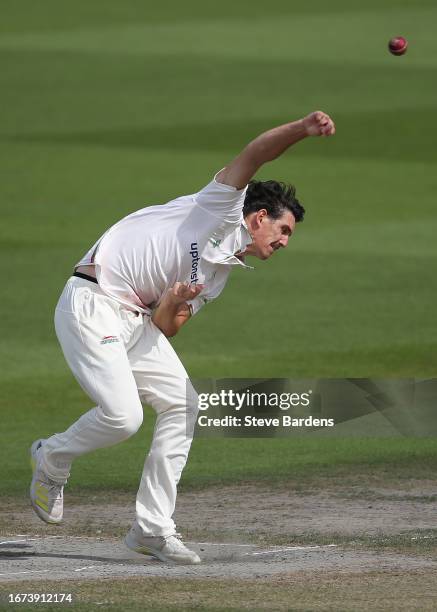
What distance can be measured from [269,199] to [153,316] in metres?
0.79

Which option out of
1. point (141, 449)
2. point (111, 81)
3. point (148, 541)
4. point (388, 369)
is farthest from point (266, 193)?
point (111, 81)

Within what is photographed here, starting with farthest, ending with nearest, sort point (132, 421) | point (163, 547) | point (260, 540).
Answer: point (260, 540)
point (163, 547)
point (132, 421)

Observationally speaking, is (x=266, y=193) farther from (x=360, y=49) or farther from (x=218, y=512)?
(x=360, y=49)

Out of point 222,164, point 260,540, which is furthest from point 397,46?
point 222,164

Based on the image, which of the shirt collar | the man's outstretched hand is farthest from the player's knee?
the man's outstretched hand

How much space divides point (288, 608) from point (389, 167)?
1776cm

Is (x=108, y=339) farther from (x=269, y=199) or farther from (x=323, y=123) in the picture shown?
(x=323, y=123)

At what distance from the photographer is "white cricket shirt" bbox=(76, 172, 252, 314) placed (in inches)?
277

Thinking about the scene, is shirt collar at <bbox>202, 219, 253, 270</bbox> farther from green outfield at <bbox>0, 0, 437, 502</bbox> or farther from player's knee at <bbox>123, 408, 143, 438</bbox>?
green outfield at <bbox>0, 0, 437, 502</bbox>

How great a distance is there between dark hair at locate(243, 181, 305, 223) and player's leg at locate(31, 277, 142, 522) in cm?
78

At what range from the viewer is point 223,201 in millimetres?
6961

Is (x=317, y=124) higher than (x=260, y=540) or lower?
higher

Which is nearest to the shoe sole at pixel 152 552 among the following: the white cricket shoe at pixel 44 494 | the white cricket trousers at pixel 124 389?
the white cricket trousers at pixel 124 389

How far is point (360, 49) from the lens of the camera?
3072cm
